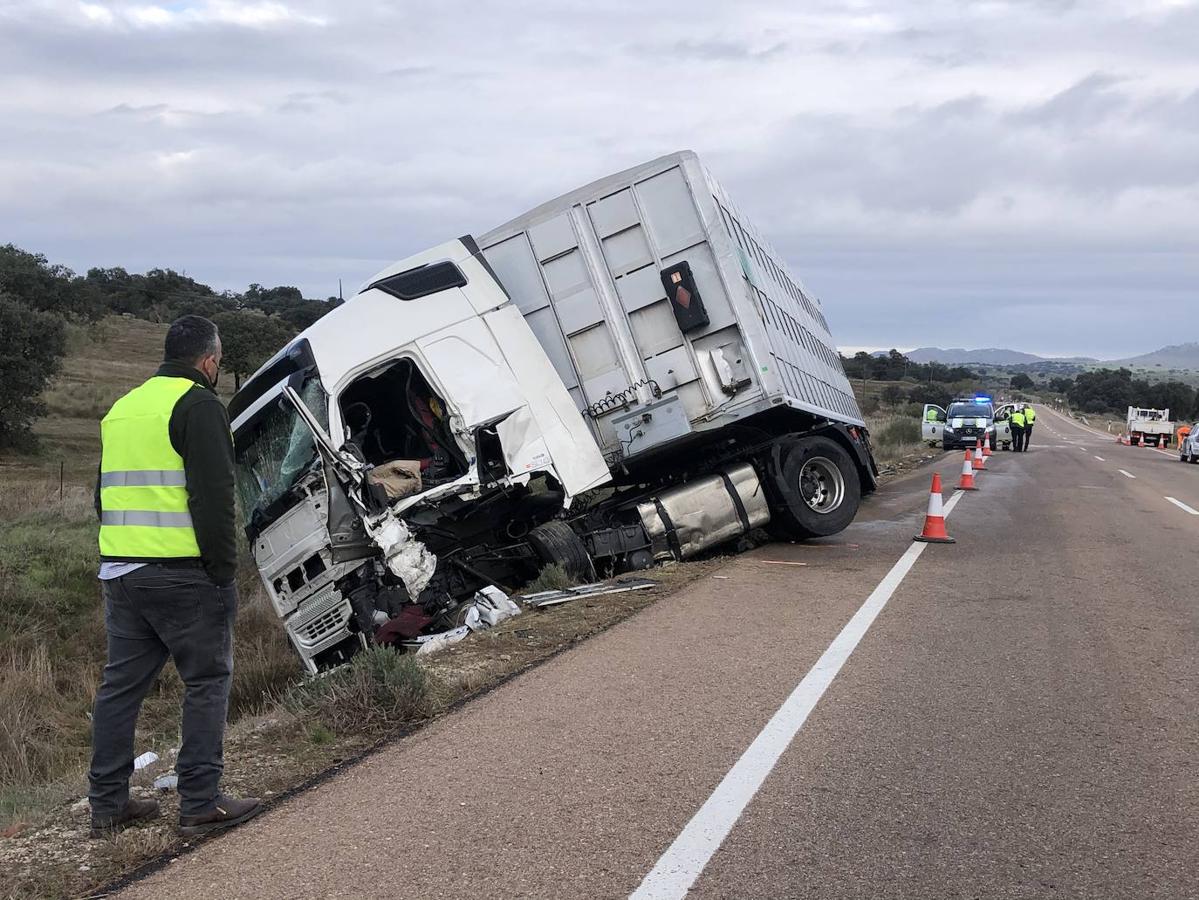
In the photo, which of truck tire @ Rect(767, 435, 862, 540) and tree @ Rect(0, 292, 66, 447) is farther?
tree @ Rect(0, 292, 66, 447)

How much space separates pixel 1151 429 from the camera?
47.7m

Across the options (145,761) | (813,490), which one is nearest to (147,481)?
(145,761)

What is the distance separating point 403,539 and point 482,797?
13.3 ft

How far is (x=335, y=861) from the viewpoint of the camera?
12.8ft

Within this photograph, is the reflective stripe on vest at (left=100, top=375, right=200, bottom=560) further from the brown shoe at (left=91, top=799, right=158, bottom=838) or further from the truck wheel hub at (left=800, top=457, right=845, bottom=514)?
the truck wheel hub at (left=800, top=457, right=845, bottom=514)

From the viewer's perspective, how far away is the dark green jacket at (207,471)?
4156 millimetres

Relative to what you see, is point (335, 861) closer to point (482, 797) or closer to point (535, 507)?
point (482, 797)

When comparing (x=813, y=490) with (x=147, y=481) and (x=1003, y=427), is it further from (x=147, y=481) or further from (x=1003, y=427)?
(x=1003, y=427)

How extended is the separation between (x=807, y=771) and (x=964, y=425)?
3533cm

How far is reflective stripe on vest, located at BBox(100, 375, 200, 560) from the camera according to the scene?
417 cm

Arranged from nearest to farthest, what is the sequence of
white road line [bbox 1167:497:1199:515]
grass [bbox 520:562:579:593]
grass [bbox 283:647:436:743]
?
grass [bbox 283:647:436:743], grass [bbox 520:562:579:593], white road line [bbox 1167:497:1199:515]

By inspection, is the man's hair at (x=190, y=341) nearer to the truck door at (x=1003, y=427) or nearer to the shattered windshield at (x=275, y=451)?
the shattered windshield at (x=275, y=451)

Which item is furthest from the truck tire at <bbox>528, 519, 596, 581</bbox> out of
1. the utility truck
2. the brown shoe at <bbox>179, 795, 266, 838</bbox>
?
the utility truck

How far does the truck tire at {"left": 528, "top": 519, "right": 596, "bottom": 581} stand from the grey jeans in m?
5.57
